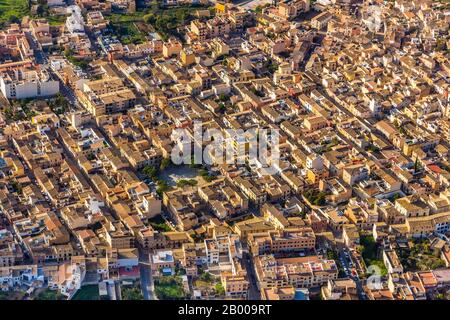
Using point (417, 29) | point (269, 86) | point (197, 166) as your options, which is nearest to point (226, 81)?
point (269, 86)

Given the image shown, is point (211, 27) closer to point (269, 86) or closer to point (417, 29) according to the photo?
point (269, 86)

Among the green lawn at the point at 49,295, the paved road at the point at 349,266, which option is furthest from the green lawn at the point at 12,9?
the paved road at the point at 349,266

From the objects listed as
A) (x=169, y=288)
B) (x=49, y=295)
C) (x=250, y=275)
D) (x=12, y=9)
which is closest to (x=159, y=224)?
(x=169, y=288)

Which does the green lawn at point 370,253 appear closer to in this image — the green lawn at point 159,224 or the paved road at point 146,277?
the green lawn at point 159,224

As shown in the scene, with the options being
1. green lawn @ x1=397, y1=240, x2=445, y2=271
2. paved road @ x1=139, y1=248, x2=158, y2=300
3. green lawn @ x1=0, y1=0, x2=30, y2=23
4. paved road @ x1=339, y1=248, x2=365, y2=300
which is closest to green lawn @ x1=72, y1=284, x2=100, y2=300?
paved road @ x1=139, y1=248, x2=158, y2=300

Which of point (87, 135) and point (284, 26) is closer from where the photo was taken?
point (87, 135)

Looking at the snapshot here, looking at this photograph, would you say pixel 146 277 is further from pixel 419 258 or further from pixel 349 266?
pixel 419 258
